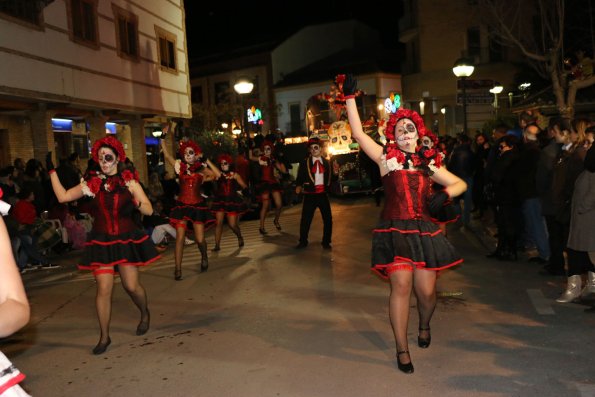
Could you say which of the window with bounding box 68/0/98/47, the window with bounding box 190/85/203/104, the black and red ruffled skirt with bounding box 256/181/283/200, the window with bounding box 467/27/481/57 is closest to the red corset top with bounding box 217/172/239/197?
the black and red ruffled skirt with bounding box 256/181/283/200

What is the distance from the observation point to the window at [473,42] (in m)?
36.2

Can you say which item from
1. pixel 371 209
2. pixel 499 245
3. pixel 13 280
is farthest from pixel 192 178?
pixel 371 209

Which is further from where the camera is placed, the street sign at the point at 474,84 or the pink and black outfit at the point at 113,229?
the street sign at the point at 474,84

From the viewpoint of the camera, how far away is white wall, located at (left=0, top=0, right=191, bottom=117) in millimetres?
13836

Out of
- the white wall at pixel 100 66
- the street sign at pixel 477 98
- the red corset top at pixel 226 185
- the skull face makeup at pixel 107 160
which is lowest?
the red corset top at pixel 226 185

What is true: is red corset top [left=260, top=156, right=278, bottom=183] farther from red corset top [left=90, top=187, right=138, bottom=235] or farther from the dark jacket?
red corset top [left=90, top=187, right=138, bottom=235]

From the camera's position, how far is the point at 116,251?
6363 millimetres

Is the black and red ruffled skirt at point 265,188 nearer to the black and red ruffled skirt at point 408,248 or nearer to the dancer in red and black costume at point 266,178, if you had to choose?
the dancer in red and black costume at point 266,178

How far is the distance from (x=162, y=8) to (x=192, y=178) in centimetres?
1424

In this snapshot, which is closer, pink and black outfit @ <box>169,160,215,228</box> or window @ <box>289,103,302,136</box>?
pink and black outfit @ <box>169,160,215,228</box>

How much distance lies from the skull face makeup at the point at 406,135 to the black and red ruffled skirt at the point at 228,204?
6.75 m

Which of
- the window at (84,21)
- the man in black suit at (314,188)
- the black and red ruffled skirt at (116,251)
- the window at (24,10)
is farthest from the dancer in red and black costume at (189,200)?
the window at (84,21)

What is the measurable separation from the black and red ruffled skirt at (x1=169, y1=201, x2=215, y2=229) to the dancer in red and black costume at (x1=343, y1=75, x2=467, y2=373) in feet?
15.1

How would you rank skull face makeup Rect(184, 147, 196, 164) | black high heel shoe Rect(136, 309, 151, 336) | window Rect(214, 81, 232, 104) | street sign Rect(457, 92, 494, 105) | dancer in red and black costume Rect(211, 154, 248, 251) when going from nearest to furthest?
black high heel shoe Rect(136, 309, 151, 336) → skull face makeup Rect(184, 147, 196, 164) → dancer in red and black costume Rect(211, 154, 248, 251) → street sign Rect(457, 92, 494, 105) → window Rect(214, 81, 232, 104)
